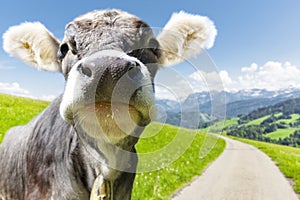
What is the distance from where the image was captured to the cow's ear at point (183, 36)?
411cm

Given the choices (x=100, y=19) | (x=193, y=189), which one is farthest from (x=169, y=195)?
(x=100, y=19)

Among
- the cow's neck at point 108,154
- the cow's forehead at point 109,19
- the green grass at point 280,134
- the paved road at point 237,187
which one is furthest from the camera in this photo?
the green grass at point 280,134

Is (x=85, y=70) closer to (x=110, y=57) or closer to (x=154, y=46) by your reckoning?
(x=110, y=57)

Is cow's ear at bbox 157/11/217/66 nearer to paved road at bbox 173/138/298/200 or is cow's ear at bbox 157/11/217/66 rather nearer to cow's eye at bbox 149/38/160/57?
cow's eye at bbox 149/38/160/57

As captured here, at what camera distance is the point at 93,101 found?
2656mm

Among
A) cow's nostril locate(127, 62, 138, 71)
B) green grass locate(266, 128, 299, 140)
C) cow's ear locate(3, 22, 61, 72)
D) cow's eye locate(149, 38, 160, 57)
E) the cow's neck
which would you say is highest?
cow's eye locate(149, 38, 160, 57)

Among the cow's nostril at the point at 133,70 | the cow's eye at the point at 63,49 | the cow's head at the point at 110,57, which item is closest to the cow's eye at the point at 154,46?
the cow's head at the point at 110,57

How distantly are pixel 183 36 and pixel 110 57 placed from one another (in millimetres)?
1788

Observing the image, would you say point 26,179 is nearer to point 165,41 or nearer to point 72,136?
point 72,136

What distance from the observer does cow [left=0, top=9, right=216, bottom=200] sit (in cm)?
268

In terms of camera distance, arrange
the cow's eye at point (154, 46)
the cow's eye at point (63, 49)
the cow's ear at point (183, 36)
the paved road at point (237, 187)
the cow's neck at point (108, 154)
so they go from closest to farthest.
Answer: the cow's neck at point (108, 154), the cow's eye at point (63, 49), the cow's eye at point (154, 46), the cow's ear at point (183, 36), the paved road at point (237, 187)

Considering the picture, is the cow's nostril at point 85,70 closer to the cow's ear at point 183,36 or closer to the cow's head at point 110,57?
the cow's head at point 110,57

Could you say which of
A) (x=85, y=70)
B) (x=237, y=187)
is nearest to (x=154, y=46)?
(x=85, y=70)

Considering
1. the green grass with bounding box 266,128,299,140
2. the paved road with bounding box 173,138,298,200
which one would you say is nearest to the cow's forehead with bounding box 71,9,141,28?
the paved road with bounding box 173,138,298,200
